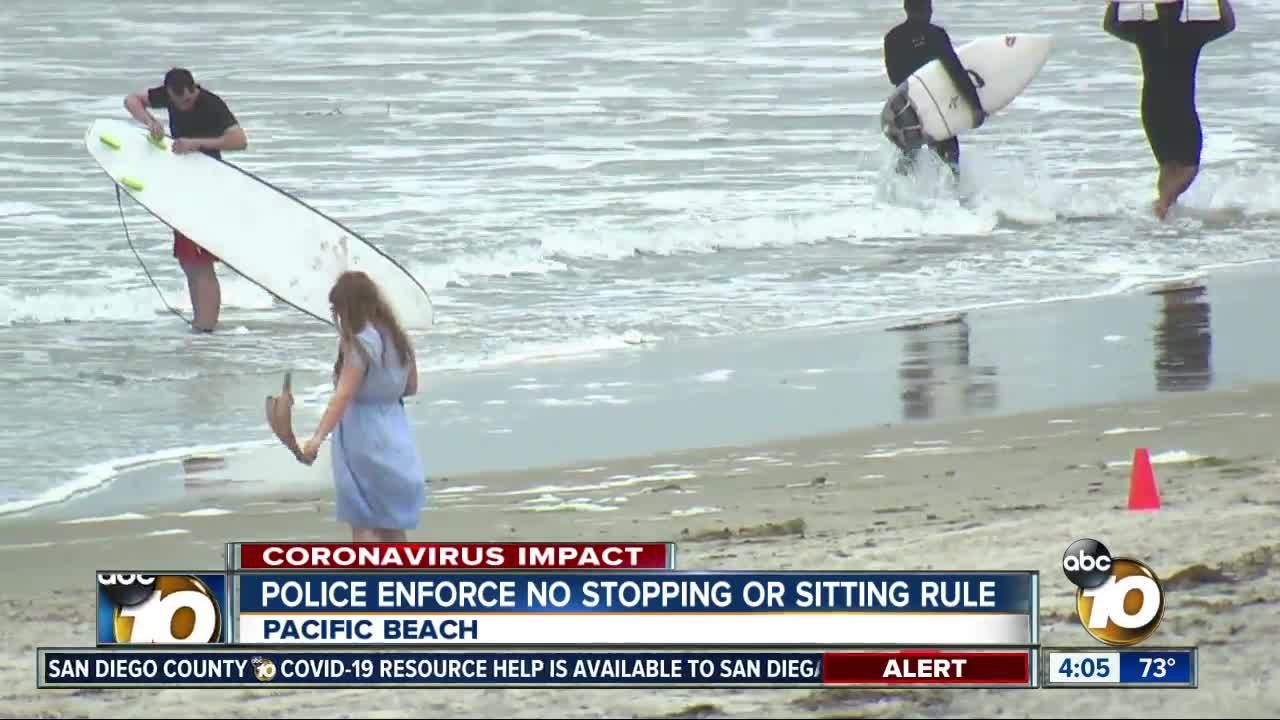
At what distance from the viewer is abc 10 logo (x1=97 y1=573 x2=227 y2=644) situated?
440cm

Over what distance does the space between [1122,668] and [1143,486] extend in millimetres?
1928

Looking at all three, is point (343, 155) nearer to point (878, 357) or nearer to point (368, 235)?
point (368, 235)

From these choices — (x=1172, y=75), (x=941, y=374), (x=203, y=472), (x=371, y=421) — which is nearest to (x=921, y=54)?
(x=1172, y=75)

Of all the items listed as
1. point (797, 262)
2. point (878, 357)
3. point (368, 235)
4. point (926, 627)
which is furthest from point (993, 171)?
point (926, 627)

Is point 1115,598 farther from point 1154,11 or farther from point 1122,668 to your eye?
point 1154,11

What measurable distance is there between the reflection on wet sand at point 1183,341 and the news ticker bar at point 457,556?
12.7ft

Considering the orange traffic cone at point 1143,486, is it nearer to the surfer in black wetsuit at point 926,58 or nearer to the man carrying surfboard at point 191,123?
the man carrying surfboard at point 191,123

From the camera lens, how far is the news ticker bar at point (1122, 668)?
159 inches

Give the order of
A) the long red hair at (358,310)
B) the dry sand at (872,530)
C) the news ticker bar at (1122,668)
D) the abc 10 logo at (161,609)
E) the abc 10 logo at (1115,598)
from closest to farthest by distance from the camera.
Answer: the news ticker bar at (1122,668) < the dry sand at (872,530) < the abc 10 logo at (1115,598) < the abc 10 logo at (161,609) < the long red hair at (358,310)

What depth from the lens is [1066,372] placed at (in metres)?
9.07

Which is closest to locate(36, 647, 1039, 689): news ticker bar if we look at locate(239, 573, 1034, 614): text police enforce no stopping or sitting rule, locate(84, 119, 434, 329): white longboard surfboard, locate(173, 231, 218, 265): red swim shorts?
locate(239, 573, 1034, 614): text police enforce no stopping or sitting rule

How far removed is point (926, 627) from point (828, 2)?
3473cm

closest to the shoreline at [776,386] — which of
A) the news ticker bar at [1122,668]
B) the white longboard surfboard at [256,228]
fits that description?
the white longboard surfboard at [256,228]

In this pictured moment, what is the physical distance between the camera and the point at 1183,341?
9672 millimetres
